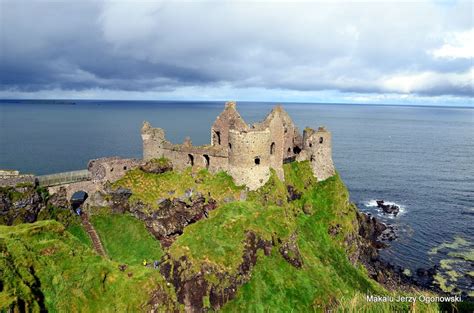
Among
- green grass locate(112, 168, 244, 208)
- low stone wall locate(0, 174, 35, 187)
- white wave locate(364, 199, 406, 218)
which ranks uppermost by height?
low stone wall locate(0, 174, 35, 187)

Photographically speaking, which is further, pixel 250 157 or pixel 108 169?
pixel 108 169

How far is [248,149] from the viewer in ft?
143

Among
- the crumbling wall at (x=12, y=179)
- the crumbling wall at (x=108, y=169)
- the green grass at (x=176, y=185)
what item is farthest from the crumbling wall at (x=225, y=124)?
the crumbling wall at (x=12, y=179)

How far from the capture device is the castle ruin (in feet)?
144

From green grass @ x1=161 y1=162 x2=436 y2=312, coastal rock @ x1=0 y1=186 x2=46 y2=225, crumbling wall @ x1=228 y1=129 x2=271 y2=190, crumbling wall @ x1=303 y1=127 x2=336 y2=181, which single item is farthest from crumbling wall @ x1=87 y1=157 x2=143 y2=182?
crumbling wall @ x1=303 y1=127 x2=336 y2=181

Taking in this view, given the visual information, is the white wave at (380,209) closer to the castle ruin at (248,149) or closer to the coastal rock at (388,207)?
the coastal rock at (388,207)

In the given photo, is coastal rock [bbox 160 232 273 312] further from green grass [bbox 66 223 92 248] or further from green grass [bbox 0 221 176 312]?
green grass [bbox 66 223 92 248]

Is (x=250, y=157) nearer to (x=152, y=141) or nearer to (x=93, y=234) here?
(x=152, y=141)

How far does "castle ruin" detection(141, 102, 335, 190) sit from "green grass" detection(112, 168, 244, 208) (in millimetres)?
1114

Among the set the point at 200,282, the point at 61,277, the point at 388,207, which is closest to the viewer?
the point at 61,277

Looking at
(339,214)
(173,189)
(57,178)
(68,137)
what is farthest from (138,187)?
(68,137)

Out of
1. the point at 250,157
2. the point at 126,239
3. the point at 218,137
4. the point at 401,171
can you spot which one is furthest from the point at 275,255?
the point at 401,171

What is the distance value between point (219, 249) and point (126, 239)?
13.5 m

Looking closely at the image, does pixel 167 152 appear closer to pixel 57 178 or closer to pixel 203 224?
pixel 57 178
